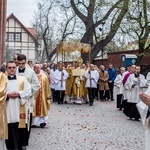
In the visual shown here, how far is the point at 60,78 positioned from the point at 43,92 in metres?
7.96

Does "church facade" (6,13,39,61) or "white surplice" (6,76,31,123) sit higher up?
"church facade" (6,13,39,61)

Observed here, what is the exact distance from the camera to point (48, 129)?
1091 centimetres

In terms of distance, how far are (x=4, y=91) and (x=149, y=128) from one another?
9.19 feet

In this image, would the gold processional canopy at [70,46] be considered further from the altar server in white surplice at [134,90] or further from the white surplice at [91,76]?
the altar server in white surplice at [134,90]

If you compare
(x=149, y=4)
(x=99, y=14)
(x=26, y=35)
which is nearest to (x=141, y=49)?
(x=149, y=4)

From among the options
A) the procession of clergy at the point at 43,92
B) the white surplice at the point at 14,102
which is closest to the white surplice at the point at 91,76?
the procession of clergy at the point at 43,92

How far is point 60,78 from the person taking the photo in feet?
61.9

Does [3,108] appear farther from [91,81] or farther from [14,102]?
[91,81]

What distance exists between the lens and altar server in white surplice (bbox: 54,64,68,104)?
1877cm

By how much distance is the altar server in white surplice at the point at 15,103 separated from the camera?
23.8 feet

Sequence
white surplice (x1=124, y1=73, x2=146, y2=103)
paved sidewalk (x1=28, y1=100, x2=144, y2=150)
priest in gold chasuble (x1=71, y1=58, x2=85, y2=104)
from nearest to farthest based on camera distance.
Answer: paved sidewalk (x1=28, y1=100, x2=144, y2=150), white surplice (x1=124, y1=73, x2=146, y2=103), priest in gold chasuble (x1=71, y1=58, x2=85, y2=104)

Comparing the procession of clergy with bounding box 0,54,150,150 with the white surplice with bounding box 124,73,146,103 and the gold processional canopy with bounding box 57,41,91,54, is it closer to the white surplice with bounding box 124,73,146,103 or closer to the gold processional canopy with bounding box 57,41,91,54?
the white surplice with bounding box 124,73,146,103

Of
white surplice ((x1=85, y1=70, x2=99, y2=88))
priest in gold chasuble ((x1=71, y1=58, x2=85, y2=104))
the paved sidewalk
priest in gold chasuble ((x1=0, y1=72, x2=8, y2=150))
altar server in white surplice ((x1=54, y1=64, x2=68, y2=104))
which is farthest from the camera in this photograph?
priest in gold chasuble ((x1=71, y1=58, x2=85, y2=104))

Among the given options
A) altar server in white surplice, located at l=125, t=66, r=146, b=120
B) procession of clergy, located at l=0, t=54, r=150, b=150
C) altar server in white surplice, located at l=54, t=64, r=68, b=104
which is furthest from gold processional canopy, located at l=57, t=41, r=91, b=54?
altar server in white surplice, located at l=125, t=66, r=146, b=120
